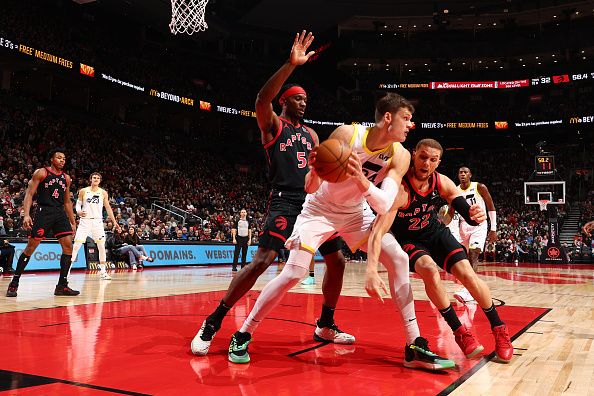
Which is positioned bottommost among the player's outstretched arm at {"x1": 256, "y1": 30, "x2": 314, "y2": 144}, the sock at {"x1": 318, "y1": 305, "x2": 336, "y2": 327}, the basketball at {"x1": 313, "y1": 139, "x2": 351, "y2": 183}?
the sock at {"x1": 318, "y1": 305, "x2": 336, "y2": 327}

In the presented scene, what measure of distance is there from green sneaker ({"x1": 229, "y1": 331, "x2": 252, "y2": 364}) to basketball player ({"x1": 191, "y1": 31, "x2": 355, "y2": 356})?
273 mm

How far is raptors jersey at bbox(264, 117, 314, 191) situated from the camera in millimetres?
4344

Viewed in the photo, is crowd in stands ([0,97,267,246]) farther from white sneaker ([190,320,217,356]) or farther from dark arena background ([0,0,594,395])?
white sneaker ([190,320,217,356])

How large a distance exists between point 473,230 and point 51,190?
6.76 metres

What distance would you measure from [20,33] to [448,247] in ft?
74.6

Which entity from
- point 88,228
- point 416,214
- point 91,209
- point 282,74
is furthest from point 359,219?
point 88,228

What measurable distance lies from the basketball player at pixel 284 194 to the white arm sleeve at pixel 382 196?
1.05m

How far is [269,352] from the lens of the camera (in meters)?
4.04

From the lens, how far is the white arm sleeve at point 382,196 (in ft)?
Answer: 10.7

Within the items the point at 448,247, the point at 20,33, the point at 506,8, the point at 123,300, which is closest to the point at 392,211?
the point at 448,247

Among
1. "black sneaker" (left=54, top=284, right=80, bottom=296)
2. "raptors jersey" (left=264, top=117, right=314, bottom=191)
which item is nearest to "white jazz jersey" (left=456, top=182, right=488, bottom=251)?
"raptors jersey" (left=264, top=117, right=314, bottom=191)

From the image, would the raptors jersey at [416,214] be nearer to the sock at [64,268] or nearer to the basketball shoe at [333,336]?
the basketball shoe at [333,336]

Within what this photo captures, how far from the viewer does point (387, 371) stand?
11.6 feet

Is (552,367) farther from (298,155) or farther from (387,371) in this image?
(298,155)
